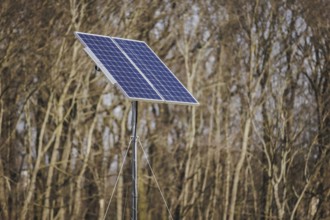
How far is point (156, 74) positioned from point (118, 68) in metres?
0.95

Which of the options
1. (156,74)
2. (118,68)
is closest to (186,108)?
(156,74)

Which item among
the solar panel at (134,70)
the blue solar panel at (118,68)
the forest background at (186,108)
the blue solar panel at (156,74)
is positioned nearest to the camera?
the blue solar panel at (118,68)

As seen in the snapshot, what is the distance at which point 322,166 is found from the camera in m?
28.7

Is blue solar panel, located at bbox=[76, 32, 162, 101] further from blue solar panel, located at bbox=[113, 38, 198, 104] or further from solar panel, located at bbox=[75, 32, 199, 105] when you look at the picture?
blue solar panel, located at bbox=[113, 38, 198, 104]

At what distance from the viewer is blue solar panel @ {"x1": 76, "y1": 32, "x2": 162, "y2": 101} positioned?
43.4ft

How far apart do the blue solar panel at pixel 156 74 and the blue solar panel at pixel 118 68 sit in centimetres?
20

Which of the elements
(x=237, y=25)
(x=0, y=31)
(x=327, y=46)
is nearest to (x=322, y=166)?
(x=327, y=46)

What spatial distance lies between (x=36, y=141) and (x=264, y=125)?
7626mm

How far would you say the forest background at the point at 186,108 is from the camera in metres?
28.3

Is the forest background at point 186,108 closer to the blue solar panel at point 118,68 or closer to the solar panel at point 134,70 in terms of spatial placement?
the solar panel at point 134,70

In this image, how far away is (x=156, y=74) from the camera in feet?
48.0

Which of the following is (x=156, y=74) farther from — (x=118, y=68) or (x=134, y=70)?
(x=118, y=68)

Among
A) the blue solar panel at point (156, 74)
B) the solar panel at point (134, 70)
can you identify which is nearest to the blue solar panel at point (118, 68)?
the solar panel at point (134, 70)

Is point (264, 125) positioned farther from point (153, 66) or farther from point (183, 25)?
point (153, 66)
